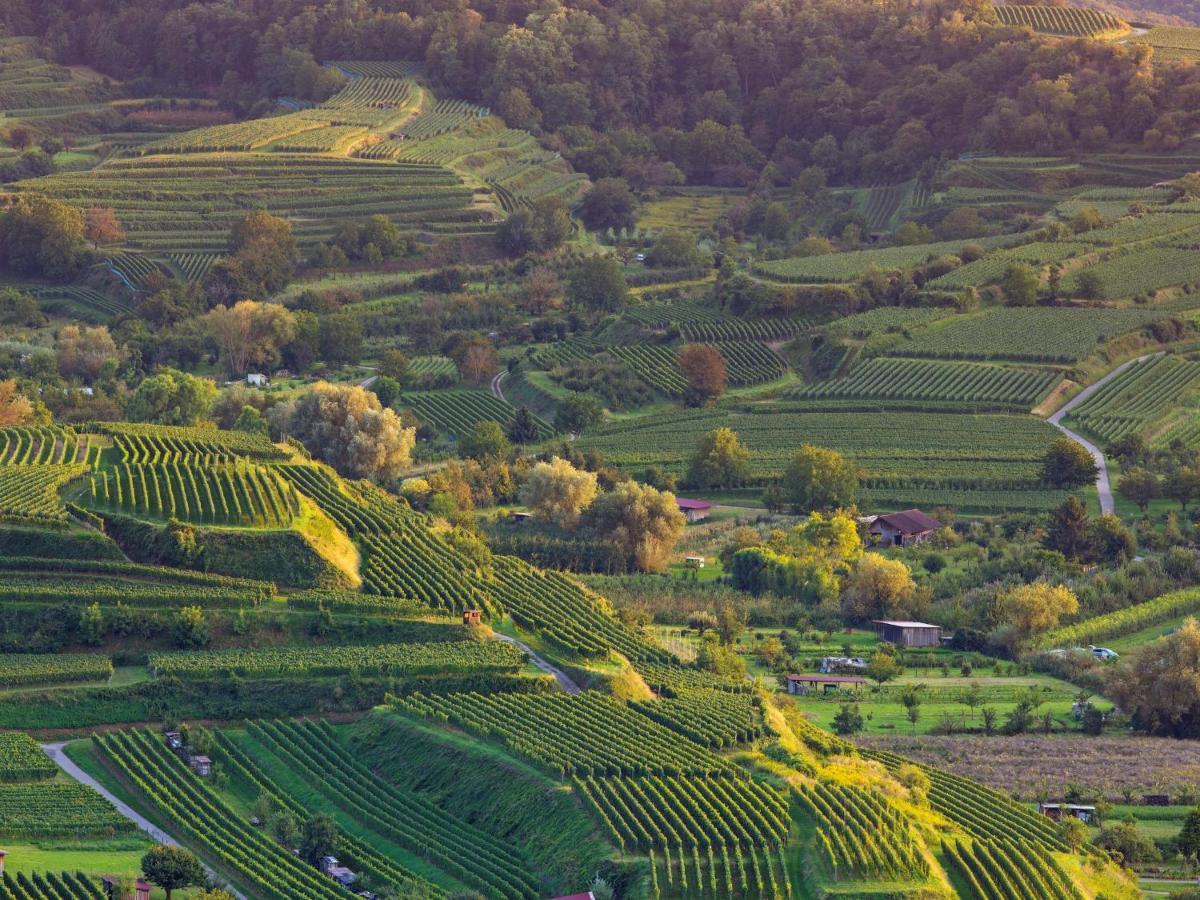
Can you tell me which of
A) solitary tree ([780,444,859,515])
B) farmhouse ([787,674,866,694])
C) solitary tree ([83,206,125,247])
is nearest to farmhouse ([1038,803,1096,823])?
farmhouse ([787,674,866,694])

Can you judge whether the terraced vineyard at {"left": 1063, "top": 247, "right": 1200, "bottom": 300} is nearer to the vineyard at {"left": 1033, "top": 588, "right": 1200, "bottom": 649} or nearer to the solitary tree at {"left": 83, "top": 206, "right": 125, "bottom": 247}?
the vineyard at {"left": 1033, "top": 588, "right": 1200, "bottom": 649}

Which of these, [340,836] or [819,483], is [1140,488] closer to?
[819,483]

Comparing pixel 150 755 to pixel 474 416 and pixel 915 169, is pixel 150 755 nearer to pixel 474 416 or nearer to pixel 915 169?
pixel 474 416

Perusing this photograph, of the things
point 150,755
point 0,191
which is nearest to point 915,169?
point 0,191

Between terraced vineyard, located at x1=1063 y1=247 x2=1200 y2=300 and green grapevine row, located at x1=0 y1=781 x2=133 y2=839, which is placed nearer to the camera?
green grapevine row, located at x1=0 y1=781 x2=133 y2=839

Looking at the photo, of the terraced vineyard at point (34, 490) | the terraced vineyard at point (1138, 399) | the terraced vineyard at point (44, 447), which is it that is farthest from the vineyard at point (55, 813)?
the terraced vineyard at point (1138, 399)
